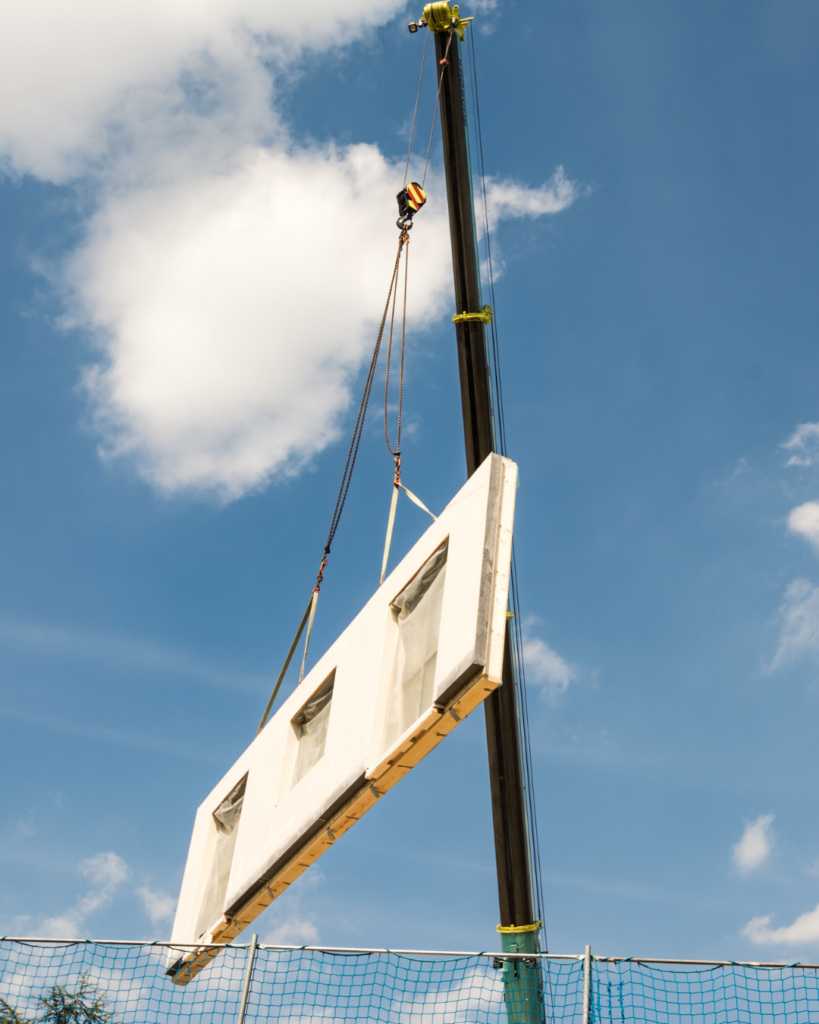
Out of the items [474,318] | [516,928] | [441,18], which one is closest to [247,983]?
[516,928]

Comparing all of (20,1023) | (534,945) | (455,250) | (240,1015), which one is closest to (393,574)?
(240,1015)

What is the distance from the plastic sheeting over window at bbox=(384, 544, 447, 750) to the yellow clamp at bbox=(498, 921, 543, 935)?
18.5ft

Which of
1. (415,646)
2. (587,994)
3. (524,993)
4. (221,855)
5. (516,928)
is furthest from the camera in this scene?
(516,928)

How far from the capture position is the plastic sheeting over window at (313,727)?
9289 mm

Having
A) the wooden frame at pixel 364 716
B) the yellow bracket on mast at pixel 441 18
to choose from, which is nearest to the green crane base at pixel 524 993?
the wooden frame at pixel 364 716

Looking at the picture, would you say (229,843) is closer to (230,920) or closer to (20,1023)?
(230,920)

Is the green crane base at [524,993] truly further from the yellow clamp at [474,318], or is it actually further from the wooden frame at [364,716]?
the yellow clamp at [474,318]

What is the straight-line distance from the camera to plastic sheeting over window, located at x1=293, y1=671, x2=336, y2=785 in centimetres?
929

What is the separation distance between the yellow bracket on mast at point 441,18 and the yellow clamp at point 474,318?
520 cm

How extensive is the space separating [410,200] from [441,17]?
12.3ft

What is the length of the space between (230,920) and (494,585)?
5.26 meters

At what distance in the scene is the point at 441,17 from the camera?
48.7ft

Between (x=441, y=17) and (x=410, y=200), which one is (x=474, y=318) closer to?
(x=410, y=200)

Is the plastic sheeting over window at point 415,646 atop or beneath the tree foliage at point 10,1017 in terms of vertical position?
atop
